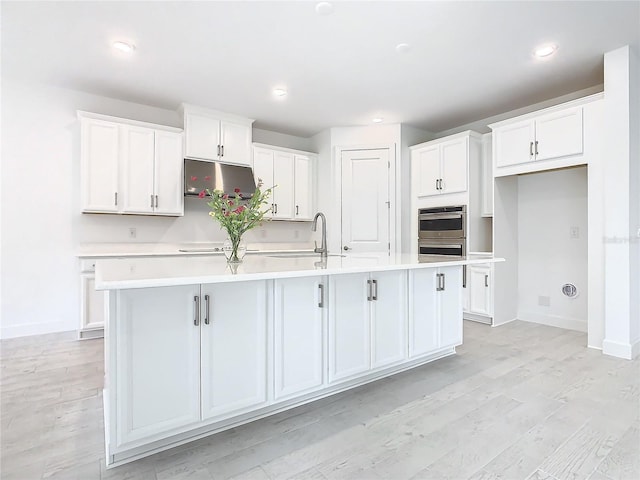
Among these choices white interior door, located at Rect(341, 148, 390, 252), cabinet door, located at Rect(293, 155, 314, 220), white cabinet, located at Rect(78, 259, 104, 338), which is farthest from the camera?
cabinet door, located at Rect(293, 155, 314, 220)

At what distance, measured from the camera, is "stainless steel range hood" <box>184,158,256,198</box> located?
420cm

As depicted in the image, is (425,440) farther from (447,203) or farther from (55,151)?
(55,151)

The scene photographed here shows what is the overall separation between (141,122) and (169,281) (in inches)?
131

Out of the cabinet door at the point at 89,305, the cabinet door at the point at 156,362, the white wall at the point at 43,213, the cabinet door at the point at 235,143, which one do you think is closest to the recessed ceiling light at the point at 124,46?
the white wall at the point at 43,213

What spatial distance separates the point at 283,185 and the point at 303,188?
325mm

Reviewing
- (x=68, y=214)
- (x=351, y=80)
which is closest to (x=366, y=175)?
(x=351, y=80)

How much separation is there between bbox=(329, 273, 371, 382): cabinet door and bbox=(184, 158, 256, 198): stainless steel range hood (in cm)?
251

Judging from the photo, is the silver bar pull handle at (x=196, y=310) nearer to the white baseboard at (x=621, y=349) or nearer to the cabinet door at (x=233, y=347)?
the cabinet door at (x=233, y=347)

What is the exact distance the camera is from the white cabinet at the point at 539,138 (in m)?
3.37

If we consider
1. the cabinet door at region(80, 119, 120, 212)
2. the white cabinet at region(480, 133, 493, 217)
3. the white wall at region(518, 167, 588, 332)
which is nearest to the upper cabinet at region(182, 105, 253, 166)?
the cabinet door at region(80, 119, 120, 212)

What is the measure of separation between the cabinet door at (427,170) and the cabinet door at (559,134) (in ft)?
4.06

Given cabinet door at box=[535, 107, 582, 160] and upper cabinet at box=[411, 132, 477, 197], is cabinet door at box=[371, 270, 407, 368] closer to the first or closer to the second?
cabinet door at box=[535, 107, 582, 160]

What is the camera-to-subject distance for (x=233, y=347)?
5.76 feet

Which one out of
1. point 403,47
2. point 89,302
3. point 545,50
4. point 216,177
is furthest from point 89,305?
point 545,50
